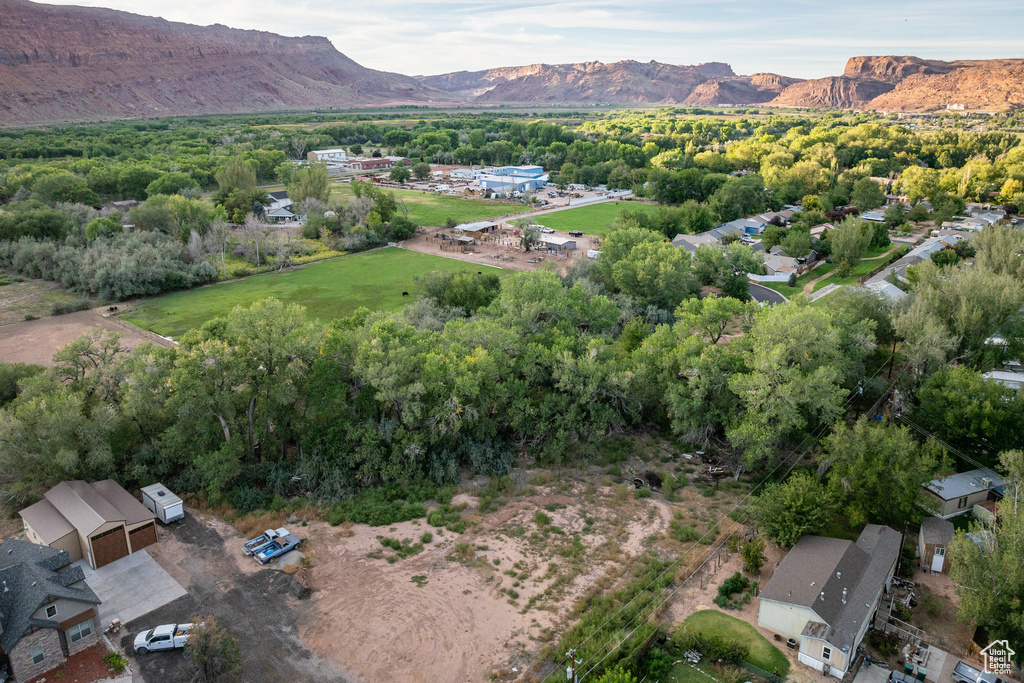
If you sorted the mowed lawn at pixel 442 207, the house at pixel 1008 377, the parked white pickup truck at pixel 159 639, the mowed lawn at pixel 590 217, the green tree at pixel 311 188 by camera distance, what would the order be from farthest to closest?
the mowed lawn at pixel 442 207
the mowed lawn at pixel 590 217
the green tree at pixel 311 188
the house at pixel 1008 377
the parked white pickup truck at pixel 159 639

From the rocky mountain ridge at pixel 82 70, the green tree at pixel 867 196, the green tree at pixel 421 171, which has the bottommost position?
the green tree at pixel 867 196

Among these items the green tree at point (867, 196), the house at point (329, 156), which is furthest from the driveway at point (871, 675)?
the house at point (329, 156)

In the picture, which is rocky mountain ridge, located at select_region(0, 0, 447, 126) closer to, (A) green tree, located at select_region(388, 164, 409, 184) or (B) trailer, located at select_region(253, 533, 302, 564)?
(A) green tree, located at select_region(388, 164, 409, 184)

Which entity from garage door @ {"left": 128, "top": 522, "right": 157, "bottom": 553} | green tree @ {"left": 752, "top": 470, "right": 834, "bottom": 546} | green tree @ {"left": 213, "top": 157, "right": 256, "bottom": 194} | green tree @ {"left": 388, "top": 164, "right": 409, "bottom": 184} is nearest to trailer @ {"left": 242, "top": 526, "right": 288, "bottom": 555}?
garage door @ {"left": 128, "top": 522, "right": 157, "bottom": 553}

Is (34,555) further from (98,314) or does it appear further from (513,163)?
(513,163)

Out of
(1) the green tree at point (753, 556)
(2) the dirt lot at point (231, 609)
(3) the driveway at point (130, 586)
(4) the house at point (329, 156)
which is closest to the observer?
(2) the dirt lot at point (231, 609)

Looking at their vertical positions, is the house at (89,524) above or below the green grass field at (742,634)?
above

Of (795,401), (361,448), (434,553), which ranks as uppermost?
(795,401)

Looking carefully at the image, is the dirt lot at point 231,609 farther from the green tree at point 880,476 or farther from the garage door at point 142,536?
the green tree at point 880,476

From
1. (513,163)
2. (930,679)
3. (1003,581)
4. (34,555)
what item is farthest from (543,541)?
(513,163)
